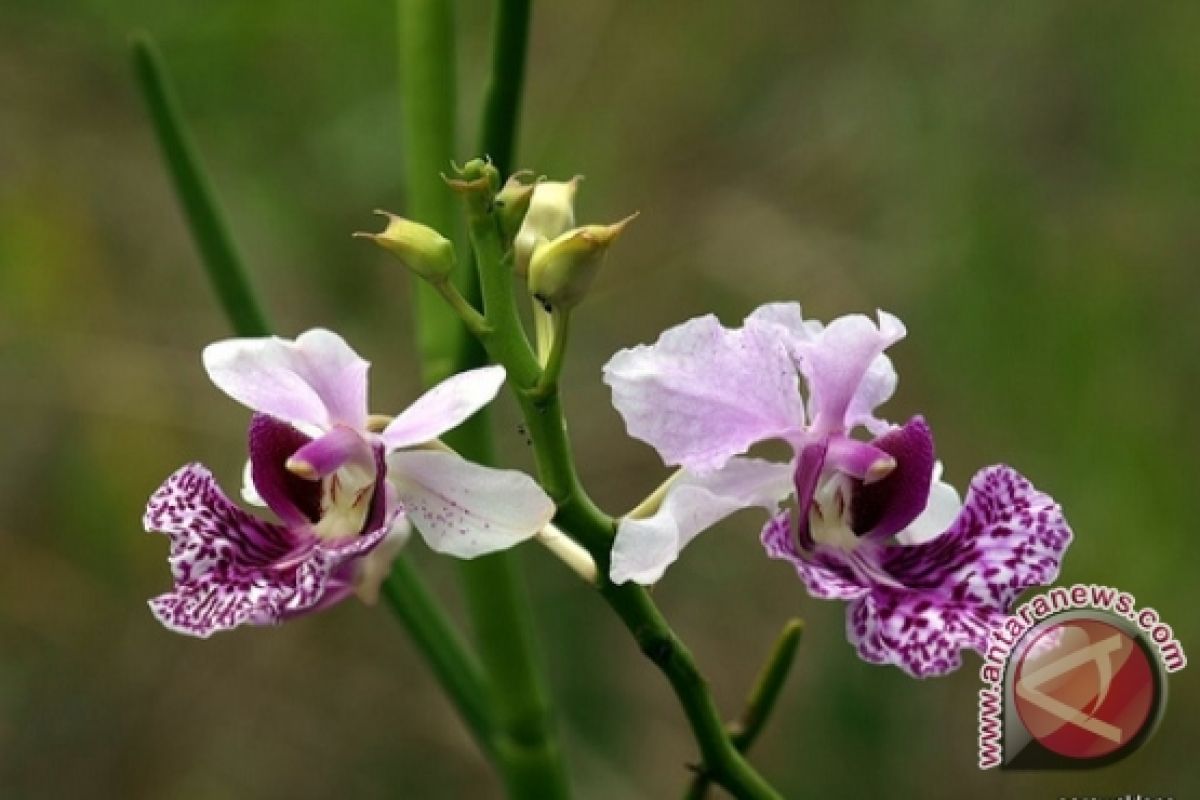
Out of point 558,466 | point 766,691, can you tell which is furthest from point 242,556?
point 766,691

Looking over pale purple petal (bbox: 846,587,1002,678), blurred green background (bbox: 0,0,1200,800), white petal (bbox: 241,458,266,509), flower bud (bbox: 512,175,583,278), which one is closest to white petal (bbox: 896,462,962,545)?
pale purple petal (bbox: 846,587,1002,678)

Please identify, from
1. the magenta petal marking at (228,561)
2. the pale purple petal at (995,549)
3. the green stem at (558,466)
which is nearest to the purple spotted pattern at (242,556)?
the magenta petal marking at (228,561)

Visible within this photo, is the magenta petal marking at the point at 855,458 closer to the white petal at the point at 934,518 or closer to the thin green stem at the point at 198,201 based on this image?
the white petal at the point at 934,518

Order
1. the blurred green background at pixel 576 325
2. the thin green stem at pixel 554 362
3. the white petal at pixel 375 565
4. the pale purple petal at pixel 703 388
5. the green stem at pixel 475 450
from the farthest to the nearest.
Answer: the blurred green background at pixel 576 325 → the green stem at pixel 475 450 → the white petal at pixel 375 565 → the pale purple petal at pixel 703 388 → the thin green stem at pixel 554 362

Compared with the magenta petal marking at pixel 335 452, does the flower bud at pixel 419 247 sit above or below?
above

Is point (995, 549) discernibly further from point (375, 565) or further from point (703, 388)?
point (375, 565)

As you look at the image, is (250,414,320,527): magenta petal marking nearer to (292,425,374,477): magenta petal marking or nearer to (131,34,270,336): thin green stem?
(292,425,374,477): magenta petal marking

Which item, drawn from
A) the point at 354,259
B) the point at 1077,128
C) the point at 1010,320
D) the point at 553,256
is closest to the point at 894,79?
the point at 1077,128

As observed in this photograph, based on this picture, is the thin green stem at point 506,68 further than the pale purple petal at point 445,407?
Yes
